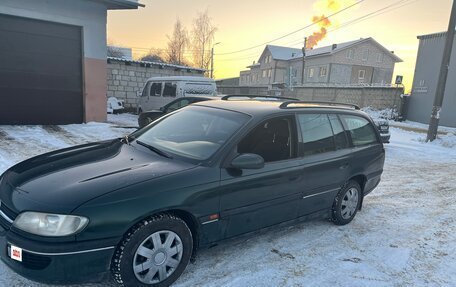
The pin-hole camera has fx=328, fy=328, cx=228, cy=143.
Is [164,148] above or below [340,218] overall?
above

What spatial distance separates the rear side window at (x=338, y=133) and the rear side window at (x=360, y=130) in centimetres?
16

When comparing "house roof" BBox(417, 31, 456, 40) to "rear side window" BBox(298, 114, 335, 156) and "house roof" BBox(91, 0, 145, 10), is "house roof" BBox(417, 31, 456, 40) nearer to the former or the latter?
"house roof" BBox(91, 0, 145, 10)

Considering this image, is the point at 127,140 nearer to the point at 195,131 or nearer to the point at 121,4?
the point at 195,131

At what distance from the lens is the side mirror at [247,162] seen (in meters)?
3.06

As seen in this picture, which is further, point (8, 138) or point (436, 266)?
point (8, 138)

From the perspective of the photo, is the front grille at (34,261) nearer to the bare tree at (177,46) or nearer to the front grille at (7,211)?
the front grille at (7,211)

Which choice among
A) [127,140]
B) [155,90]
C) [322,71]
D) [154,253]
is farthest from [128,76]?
[322,71]

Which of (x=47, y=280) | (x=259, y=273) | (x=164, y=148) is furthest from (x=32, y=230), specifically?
(x=259, y=273)

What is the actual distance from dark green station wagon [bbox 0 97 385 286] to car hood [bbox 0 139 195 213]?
10 mm

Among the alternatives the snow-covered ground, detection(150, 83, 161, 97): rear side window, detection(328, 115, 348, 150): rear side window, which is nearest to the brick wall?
detection(150, 83, 161, 97): rear side window

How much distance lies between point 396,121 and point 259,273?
20.3 meters

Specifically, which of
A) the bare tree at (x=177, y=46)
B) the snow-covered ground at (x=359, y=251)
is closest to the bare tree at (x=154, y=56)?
the bare tree at (x=177, y=46)

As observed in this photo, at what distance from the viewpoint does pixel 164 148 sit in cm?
342

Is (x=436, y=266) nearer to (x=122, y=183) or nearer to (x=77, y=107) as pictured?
(x=122, y=183)
